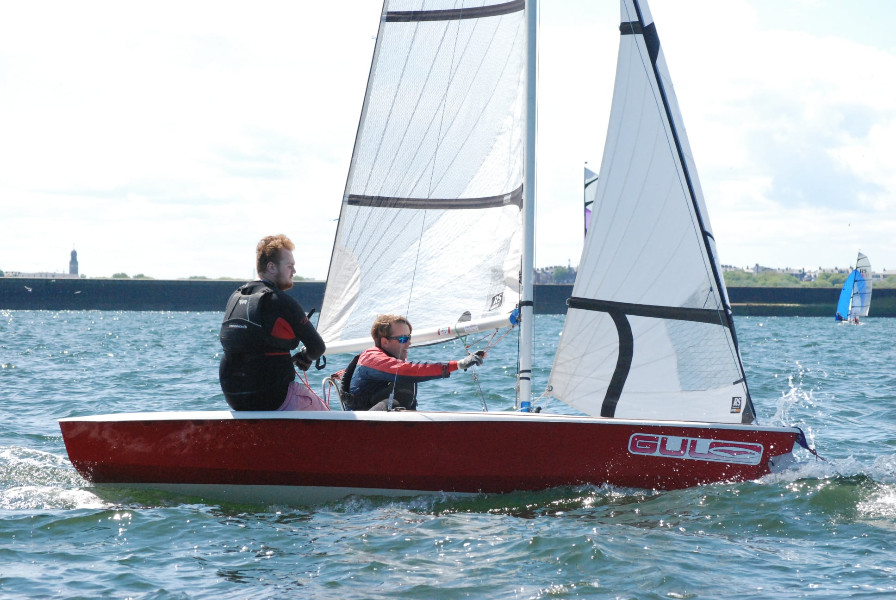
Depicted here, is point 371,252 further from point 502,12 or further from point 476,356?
point 502,12

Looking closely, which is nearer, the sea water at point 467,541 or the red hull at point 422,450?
the sea water at point 467,541

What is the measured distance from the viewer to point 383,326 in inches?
227

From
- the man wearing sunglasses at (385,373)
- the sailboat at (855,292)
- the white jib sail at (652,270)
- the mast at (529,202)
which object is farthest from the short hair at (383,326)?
the sailboat at (855,292)

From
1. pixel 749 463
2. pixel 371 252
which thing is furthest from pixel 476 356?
pixel 749 463

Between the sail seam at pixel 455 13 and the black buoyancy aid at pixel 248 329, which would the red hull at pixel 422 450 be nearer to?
the black buoyancy aid at pixel 248 329

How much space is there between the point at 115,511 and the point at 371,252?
2.30m

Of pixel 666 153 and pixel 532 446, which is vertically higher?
pixel 666 153

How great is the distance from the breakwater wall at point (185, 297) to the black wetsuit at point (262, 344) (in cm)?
4317

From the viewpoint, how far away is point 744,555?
4.56 meters

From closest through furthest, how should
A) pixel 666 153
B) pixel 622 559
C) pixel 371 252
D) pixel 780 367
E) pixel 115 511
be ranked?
1. pixel 622 559
2. pixel 115 511
3. pixel 666 153
4. pixel 371 252
5. pixel 780 367

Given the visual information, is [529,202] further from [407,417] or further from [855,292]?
[855,292]

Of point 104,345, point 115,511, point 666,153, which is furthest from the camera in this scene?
point 104,345

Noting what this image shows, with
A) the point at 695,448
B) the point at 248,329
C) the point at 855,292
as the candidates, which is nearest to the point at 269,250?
the point at 248,329

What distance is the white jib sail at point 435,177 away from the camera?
599 cm
